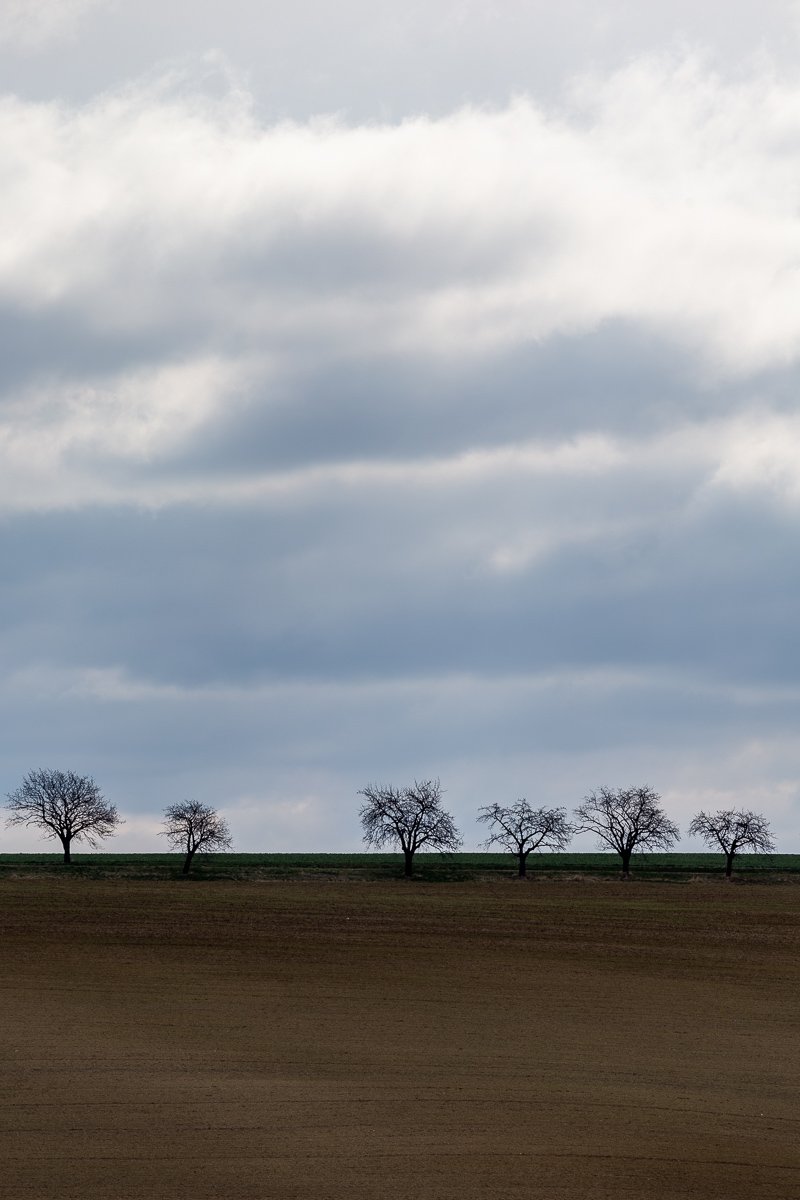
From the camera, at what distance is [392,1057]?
101 feet

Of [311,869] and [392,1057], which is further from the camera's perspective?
[311,869]

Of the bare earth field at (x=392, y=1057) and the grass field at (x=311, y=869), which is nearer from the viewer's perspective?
the bare earth field at (x=392, y=1057)

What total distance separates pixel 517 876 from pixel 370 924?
4022cm

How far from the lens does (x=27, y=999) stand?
37062mm

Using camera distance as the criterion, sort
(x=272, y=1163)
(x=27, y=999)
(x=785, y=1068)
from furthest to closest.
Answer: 1. (x=27, y=999)
2. (x=785, y=1068)
3. (x=272, y=1163)

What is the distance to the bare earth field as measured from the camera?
2269 cm

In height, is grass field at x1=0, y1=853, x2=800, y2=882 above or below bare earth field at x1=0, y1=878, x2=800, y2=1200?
above

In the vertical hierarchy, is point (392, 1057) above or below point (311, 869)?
below

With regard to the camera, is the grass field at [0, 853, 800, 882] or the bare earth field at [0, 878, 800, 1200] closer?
the bare earth field at [0, 878, 800, 1200]

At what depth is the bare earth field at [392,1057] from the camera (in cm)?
2269

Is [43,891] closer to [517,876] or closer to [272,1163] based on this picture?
[517,876]

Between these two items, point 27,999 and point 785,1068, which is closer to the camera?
point 785,1068

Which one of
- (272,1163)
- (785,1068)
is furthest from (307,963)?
(272,1163)

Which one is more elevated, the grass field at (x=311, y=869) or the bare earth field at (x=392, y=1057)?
the grass field at (x=311, y=869)
